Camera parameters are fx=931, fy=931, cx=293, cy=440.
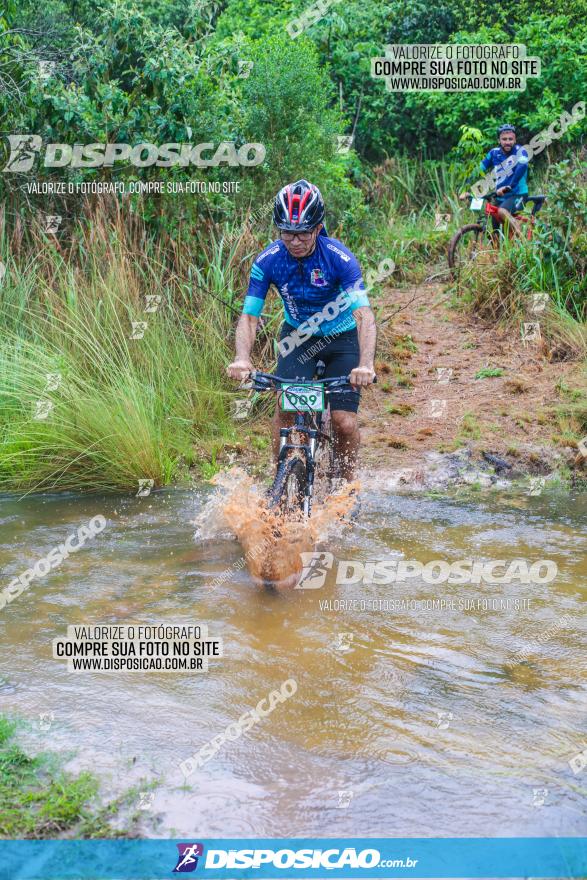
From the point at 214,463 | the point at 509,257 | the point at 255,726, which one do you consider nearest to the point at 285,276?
the point at 214,463

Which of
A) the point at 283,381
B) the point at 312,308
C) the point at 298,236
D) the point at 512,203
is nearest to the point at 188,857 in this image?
the point at 283,381

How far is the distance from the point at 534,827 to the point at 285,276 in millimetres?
3921

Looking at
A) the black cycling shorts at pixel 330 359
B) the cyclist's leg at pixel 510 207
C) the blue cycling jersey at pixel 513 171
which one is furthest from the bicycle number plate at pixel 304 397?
the blue cycling jersey at pixel 513 171

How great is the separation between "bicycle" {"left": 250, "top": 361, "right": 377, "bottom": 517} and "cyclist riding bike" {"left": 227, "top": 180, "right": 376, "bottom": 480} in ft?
0.62

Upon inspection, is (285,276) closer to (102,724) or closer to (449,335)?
(102,724)

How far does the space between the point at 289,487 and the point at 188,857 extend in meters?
2.79

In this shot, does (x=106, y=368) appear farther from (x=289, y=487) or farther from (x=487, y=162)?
(x=487, y=162)

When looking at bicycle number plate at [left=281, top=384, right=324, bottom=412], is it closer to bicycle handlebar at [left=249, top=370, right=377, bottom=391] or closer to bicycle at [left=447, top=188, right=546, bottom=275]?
bicycle handlebar at [left=249, top=370, right=377, bottom=391]

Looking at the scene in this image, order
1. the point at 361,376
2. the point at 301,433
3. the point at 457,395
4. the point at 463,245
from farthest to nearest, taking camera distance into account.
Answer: the point at 463,245, the point at 457,395, the point at 301,433, the point at 361,376

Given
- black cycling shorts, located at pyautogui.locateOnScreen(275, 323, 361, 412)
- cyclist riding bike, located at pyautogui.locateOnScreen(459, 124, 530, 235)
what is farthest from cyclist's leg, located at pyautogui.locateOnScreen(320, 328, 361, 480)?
cyclist riding bike, located at pyautogui.locateOnScreen(459, 124, 530, 235)

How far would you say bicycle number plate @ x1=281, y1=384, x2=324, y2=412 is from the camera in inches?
→ 223

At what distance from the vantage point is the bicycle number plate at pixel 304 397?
5660 mm

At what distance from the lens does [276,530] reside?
5.77m

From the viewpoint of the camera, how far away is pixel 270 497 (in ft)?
18.9
